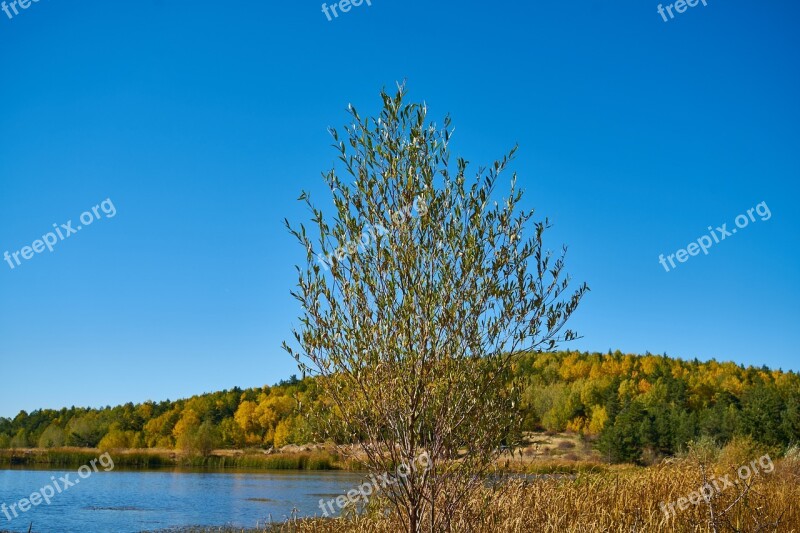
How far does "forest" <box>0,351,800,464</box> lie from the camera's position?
206 ft

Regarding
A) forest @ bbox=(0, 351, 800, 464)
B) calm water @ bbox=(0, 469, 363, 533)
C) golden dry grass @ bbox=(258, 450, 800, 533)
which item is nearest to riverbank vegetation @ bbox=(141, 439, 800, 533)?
golden dry grass @ bbox=(258, 450, 800, 533)

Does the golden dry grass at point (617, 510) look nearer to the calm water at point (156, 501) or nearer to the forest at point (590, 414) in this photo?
the calm water at point (156, 501)

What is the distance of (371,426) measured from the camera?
26.8 feet

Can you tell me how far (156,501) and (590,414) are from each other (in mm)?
83669

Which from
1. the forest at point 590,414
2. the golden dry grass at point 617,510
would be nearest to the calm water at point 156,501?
the golden dry grass at point 617,510

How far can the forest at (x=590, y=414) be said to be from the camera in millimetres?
62669

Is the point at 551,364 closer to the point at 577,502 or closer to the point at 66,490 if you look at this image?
the point at 66,490

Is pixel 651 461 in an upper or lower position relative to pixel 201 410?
lower

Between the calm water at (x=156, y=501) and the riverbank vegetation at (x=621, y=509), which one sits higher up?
the riverbank vegetation at (x=621, y=509)

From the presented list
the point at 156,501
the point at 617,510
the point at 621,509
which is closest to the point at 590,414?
the point at 156,501

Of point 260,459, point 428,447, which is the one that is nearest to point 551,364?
point 260,459

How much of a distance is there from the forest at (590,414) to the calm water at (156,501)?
20.1 m

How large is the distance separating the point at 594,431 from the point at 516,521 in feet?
280

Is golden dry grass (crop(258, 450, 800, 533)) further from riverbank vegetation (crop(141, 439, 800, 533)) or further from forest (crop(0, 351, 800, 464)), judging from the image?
forest (crop(0, 351, 800, 464))
